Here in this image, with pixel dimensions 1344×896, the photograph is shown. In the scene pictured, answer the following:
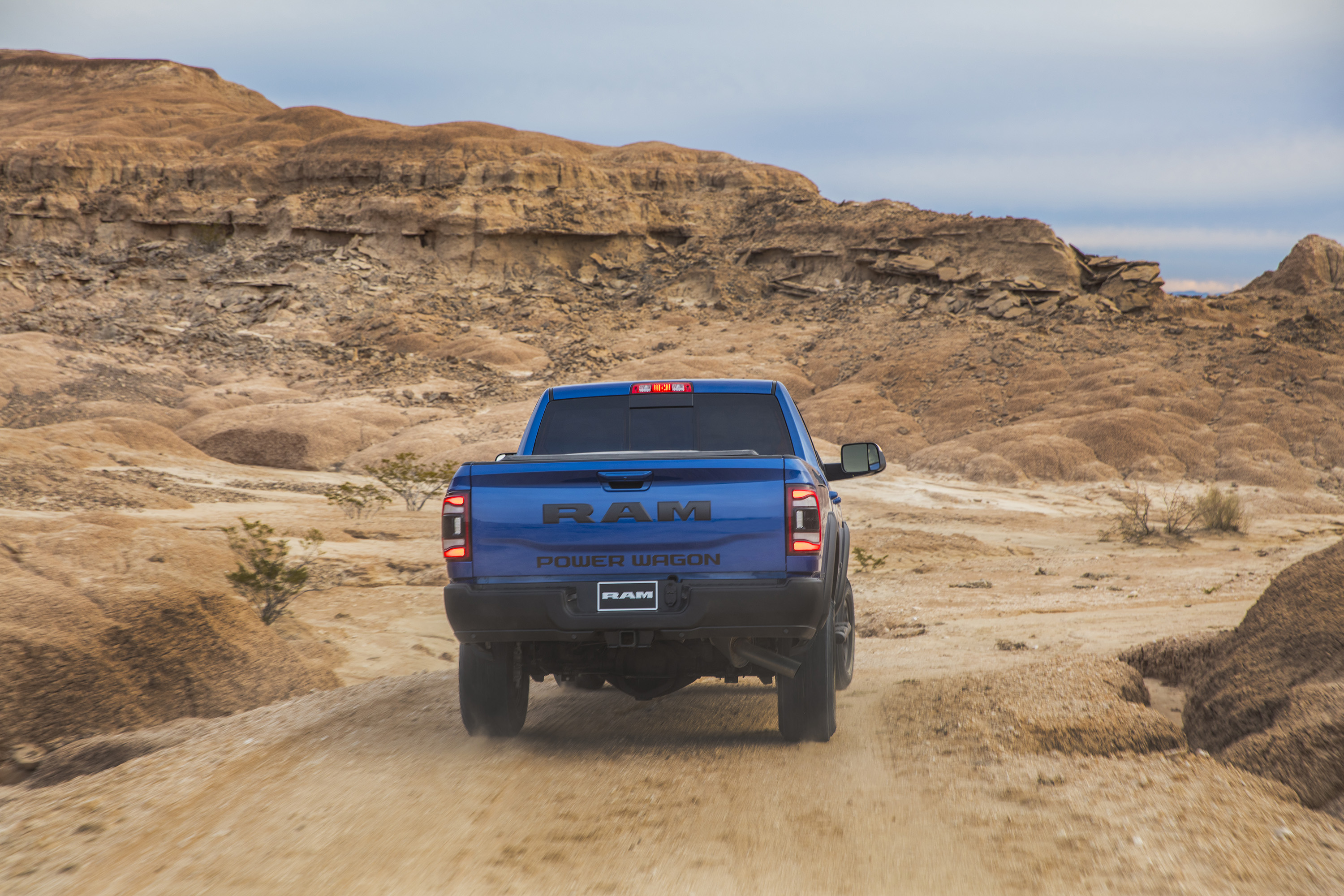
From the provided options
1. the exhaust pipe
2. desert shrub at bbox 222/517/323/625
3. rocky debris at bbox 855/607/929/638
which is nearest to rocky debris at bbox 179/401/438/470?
desert shrub at bbox 222/517/323/625

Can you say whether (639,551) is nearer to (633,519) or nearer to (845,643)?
(633,519)

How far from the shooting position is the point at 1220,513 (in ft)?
58.1

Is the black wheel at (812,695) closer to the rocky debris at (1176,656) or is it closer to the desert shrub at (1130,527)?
the rocky debris at (1176,656)

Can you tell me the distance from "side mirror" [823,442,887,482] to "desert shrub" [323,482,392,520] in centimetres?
1204

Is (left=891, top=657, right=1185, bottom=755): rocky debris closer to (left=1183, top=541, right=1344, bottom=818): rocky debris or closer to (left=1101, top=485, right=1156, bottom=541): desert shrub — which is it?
(left=1183, top=541, right=1344, bottom=818): rocky debris

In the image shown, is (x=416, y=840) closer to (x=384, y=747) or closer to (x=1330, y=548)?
(x=384, y=747)

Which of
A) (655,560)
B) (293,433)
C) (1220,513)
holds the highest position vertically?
(655,560)

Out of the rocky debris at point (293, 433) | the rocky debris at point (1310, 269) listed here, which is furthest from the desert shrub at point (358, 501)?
the rocky debris at point (1310, 269)

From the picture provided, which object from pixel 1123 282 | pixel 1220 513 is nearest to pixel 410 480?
pixel 1220 513

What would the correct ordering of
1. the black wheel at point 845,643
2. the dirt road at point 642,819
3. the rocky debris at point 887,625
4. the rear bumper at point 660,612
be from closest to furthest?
1. the dirt road at point 642,819
2. the rear bumper at point 660,612
3. the black wheel at point 845,643
4. the rocky debris at point 887,625

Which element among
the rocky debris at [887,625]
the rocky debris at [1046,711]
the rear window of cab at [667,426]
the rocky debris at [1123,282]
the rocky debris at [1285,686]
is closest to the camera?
the rocky debris at [1285,686]

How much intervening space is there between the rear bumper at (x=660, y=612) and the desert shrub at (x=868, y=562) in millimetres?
8875

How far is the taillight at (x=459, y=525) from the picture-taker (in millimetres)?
4383

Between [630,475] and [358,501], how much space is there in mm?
15165
